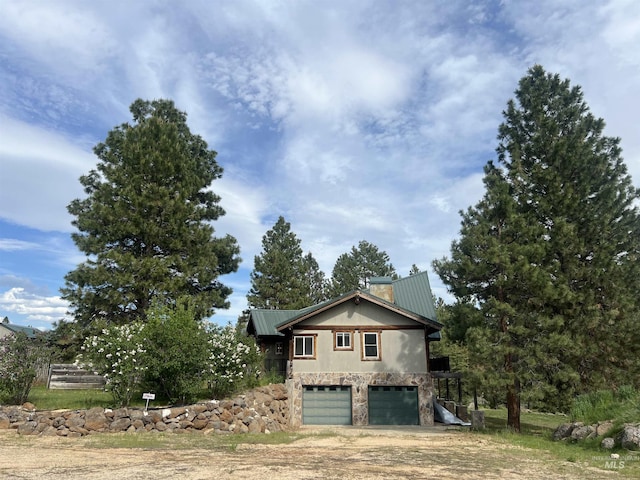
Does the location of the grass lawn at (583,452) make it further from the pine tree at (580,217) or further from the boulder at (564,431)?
the pine tree at (580,217)

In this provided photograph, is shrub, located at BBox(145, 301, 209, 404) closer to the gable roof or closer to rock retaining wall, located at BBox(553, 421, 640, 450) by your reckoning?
the gable roof

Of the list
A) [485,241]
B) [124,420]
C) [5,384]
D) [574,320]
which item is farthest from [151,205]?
[574,320]

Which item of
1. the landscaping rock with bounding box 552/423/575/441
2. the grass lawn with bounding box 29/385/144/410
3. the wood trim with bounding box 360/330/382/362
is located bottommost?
the landscaping rock with bounding box 552/423/575/441

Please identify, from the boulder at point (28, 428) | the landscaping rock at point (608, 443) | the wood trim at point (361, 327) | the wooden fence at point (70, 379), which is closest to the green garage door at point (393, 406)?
the wood trim at point (361, 327)

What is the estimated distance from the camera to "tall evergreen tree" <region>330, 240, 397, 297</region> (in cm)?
5228

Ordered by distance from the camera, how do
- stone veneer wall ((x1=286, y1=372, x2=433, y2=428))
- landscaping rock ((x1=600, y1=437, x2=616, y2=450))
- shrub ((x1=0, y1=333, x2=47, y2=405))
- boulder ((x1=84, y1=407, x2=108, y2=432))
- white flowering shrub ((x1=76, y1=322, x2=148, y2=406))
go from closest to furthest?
landscaping rock ((x1=600, y1=437, x2=616, y2=450)) < boulder ((x1=84, y1=407, x2=108, y2=432)) < white flowering shrub ((x1=76, y1=322, x2=148, y2=406)) < shrub ((x1=0, y1=333, x2=47, y2=405)) < stone veneer wall ((x1=286, y1=372, x2=433, y2=428))

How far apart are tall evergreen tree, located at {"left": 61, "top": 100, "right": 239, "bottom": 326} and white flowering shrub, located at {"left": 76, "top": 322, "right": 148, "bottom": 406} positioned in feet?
26.0

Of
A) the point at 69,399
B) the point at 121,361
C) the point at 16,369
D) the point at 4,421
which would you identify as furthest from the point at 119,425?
the point at 16,369

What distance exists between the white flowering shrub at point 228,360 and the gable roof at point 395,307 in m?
3.05

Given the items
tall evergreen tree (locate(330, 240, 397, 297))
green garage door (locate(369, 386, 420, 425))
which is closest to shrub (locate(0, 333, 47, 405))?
green garage door (locate(369, 386, 420, 425))

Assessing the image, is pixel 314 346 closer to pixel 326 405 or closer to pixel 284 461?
pixel 326 405

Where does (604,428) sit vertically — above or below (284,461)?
above

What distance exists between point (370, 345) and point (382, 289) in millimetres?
4464

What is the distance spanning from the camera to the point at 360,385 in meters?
22.8
